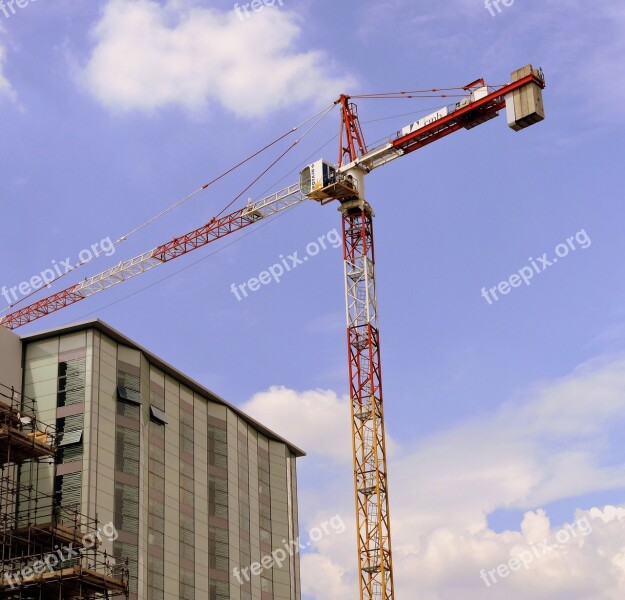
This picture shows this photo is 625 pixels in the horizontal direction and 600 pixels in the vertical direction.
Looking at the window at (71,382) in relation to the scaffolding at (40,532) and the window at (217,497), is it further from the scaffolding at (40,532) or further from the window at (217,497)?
the window at (217,497)

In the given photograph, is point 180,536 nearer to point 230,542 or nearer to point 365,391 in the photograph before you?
point 230,542

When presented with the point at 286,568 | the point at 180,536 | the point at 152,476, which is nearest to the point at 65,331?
the point at 152,476

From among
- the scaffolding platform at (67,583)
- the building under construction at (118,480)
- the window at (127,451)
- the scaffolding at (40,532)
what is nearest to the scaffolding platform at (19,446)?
the scaffolding at (40,532)

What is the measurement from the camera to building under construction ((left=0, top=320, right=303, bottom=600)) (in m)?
72.8

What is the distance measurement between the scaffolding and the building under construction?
11cm

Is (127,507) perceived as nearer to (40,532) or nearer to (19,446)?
(40,532)

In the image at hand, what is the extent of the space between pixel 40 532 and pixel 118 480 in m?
11.1

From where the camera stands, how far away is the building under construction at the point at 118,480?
7275 cm

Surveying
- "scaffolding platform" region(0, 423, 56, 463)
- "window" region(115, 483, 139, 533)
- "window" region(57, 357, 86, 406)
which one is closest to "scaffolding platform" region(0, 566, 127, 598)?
"scaffolding platform" region(0, 423, 56, 463)

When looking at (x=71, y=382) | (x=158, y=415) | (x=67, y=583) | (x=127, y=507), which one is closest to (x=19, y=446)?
(x=67, y=583)

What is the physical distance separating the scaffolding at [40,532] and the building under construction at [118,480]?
0.11m

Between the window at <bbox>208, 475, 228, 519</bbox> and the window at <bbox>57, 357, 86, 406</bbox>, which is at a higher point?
the window at <bbox>57, 357, 86, 406</bbox>

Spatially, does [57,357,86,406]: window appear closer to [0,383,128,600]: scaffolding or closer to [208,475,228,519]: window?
[0,383,128,600]: scaffolding

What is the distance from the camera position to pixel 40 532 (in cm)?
7231
